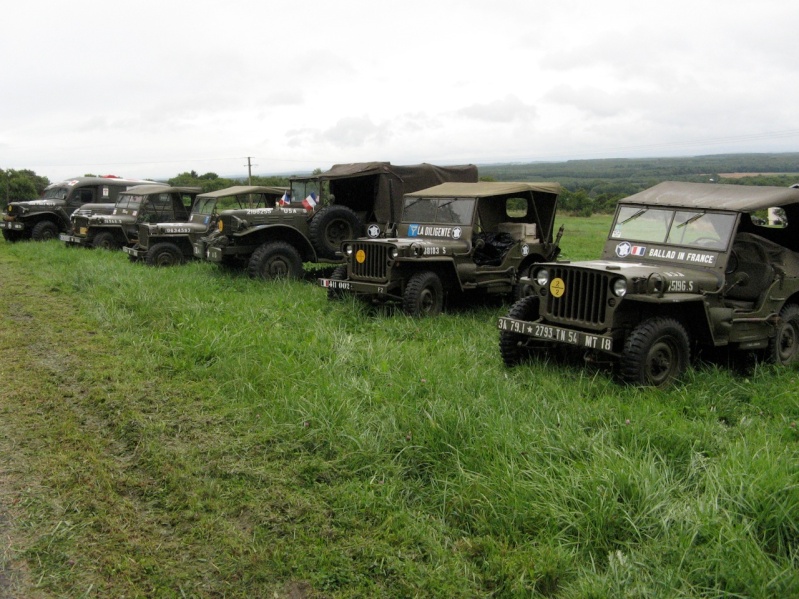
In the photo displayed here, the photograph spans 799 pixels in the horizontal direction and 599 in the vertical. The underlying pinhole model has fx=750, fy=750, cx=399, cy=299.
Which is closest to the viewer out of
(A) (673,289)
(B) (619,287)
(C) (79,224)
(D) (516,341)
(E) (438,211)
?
(B) (619,287)

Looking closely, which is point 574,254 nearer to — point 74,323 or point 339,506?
point 74,323

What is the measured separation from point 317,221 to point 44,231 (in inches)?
380

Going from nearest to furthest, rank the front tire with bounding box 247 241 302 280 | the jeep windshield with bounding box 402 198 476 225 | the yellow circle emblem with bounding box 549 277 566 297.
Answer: the yellow circle emblem with bounding box 549 277 566 297 < the jeep windshield with bounding box 402 198 476 225 < the front tire with bounding box 247 241 302 280

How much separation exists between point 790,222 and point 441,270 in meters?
3.95

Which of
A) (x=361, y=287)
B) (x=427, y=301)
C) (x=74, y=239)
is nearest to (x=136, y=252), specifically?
(x=74, y=239)

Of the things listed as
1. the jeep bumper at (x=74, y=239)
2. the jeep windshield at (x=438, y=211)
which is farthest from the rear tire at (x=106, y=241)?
the jeep windshield at (x=438, y=211)

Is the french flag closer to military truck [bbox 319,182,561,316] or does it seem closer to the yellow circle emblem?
military truck [bbox 319,182,561,316]

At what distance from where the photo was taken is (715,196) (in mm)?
7164

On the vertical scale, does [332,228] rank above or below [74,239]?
above

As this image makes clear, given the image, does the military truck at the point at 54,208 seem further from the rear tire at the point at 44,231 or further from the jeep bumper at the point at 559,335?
the jeep bumper at the point at 559,335

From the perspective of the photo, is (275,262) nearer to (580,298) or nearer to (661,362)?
(580,298)

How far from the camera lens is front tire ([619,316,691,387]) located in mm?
5844

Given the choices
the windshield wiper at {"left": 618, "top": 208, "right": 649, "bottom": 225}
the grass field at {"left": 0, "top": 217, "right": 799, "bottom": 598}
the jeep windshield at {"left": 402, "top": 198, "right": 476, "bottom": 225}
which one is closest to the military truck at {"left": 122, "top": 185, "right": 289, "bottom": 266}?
the jeep windshield at {"left": 402, "top": 198, "right": 476, "bottom": 225}

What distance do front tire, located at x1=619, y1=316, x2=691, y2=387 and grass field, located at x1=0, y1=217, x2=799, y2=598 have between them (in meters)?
0.14
